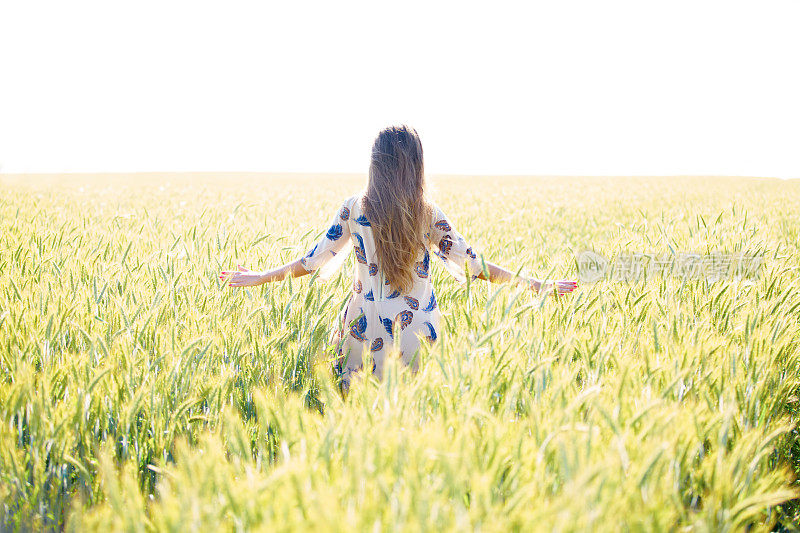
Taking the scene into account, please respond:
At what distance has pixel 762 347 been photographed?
168cm

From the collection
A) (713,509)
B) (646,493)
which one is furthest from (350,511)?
(713,509)

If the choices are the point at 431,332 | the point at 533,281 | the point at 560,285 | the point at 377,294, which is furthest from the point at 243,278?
the point at 560,285

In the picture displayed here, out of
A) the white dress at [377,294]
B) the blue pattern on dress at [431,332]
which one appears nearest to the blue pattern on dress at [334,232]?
the white dress at [377,294]

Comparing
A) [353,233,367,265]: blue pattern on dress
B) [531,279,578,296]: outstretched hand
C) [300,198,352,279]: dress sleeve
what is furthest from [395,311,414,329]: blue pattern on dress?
[531,279,578,296]: outstretched hand

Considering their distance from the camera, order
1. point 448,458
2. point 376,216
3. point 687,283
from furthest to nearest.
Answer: point 687,283, point 376,216, point 448,458

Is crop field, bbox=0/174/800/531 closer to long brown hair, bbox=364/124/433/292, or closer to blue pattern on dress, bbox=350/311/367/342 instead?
blue pattern on dress, bbox=350/311/367/342

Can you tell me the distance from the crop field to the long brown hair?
0.32m

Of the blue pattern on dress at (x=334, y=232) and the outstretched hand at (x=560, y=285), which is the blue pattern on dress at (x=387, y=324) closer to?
the blue pattern on dress at (x=334, y=232)

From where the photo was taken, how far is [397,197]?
1989 mm

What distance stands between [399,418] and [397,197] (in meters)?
1.06

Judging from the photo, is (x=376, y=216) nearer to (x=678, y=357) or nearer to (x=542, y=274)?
(x=678, y=357)

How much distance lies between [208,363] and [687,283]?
2313 mm

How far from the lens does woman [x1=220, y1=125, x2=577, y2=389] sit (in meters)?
2.00

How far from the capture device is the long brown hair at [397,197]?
2.00 meters
